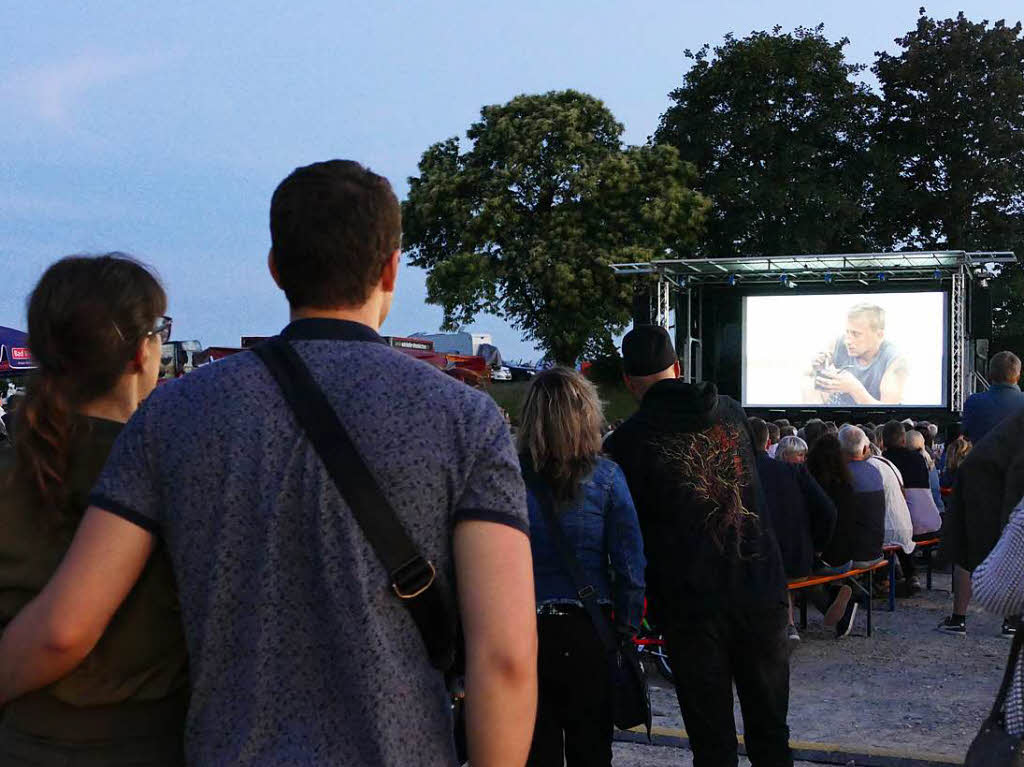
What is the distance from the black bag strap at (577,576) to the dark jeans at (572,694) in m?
0.03

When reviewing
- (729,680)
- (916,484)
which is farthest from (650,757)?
(916,484)

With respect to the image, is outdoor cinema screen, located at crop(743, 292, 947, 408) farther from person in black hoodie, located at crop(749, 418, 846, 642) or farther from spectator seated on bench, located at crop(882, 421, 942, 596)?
person in black hoodie, located at crop(749, 418, 846, 642)

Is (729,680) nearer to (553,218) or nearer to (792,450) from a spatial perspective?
(792,450)

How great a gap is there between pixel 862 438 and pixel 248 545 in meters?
7.91

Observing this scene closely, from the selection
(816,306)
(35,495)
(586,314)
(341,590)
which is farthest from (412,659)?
(586,314)

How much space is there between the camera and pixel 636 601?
384 cm

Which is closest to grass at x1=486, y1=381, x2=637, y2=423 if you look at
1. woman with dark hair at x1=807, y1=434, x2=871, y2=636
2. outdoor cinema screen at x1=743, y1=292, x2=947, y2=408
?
outdoor cinema screen at x1=743, y1=292, x2=947, y2=408

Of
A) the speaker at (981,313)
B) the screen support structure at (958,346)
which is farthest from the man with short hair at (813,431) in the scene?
the speaker at (981,313)

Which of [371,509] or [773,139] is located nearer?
[371,509]

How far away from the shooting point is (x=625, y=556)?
381 centimetres

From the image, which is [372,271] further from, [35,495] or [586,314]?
[586,314]

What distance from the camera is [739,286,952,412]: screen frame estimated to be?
819 inches

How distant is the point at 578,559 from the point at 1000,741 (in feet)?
5.39

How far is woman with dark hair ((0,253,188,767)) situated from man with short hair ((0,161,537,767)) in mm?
133
